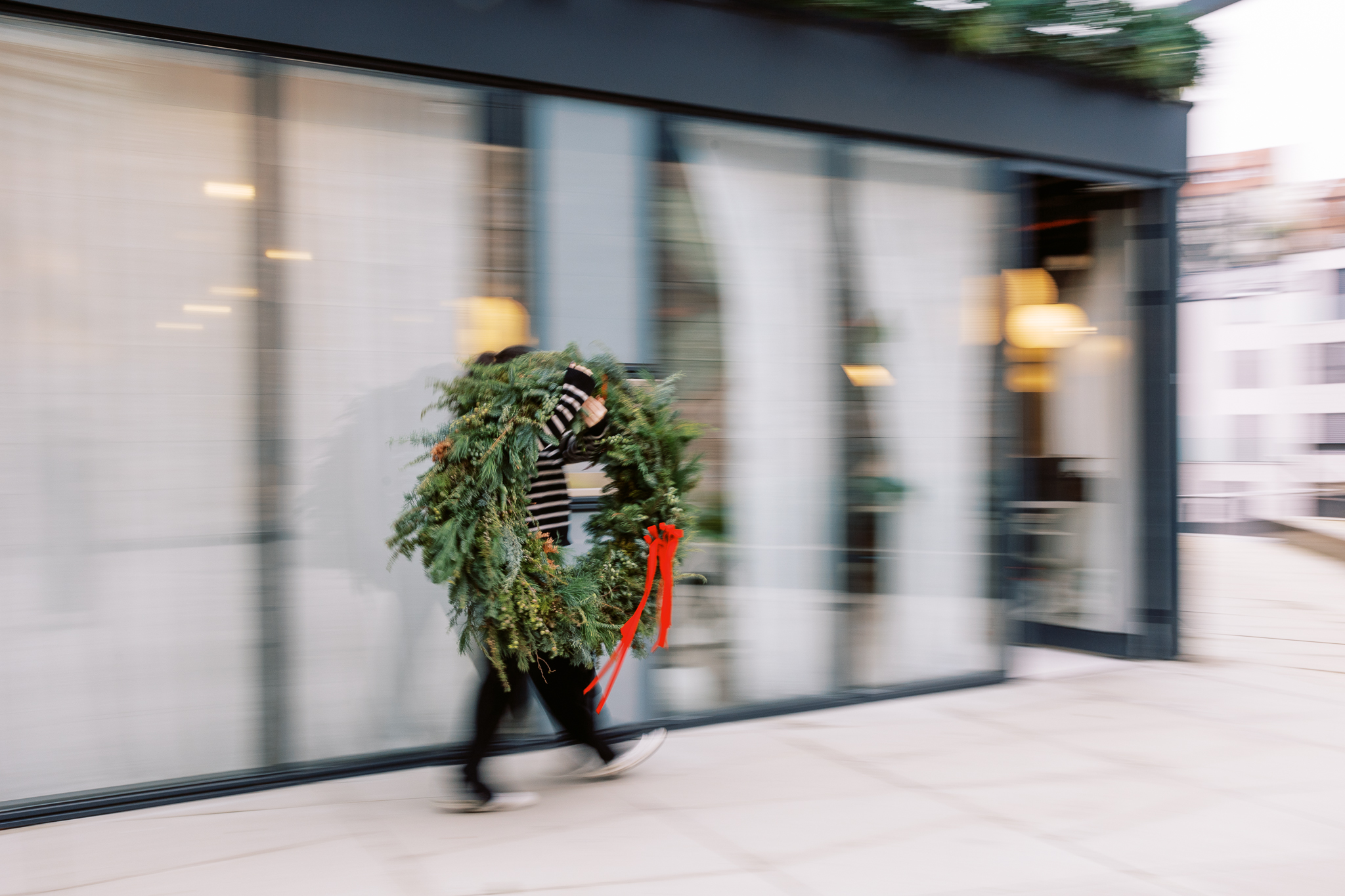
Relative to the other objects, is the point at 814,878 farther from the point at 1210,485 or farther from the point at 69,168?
the point at 1210,485

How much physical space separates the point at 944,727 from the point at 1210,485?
54.5 ft

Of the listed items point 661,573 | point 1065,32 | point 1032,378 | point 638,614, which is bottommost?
point 638,614

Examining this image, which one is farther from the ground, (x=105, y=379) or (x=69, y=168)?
(x=69, y=168)

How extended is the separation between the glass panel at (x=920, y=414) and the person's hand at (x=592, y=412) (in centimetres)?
198

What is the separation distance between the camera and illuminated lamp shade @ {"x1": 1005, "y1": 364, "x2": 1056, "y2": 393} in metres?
7.02

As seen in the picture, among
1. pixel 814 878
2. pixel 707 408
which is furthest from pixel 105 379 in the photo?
pixel 814 878

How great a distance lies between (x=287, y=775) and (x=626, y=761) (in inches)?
54.7

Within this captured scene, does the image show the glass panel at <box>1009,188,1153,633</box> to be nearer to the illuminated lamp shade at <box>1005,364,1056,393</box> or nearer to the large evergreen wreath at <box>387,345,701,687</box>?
the illuminated lamp shade at <box>1005,364,1056,393</box>

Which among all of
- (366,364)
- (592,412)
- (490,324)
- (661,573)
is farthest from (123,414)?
(661,573)

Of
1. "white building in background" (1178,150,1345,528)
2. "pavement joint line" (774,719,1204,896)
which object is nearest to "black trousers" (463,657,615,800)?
"pavement joint line" (774,719,1204,896)

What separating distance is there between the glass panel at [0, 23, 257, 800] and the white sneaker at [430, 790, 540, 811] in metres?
0.87

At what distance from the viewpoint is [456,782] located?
3.82 m

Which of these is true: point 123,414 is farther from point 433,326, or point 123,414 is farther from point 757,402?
point 757,402

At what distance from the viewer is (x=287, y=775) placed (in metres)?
3.98
